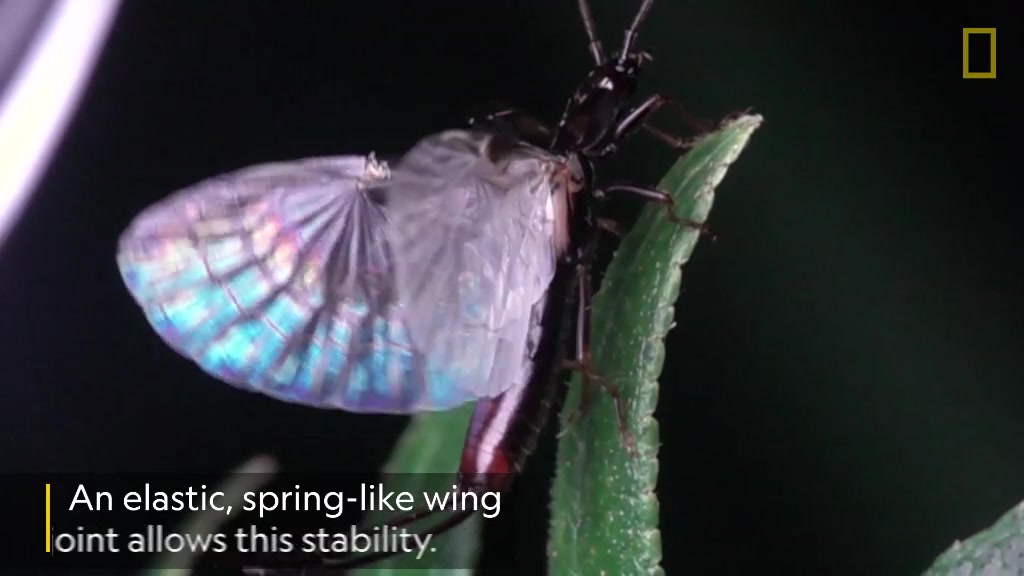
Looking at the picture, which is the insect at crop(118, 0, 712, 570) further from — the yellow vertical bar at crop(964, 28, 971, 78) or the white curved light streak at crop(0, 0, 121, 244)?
the yellow vertical bar at crop(964, 28, 971, 78)

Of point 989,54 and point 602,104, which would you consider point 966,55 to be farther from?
point 602,104

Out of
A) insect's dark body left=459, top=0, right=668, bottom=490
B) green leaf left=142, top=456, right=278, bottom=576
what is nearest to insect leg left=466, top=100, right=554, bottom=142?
insect's dark body left=459, top=0, right=668, bottom=490

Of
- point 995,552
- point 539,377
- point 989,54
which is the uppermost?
point 989,54

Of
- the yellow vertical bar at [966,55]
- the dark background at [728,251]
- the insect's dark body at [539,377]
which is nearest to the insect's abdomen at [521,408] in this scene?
the insect's dark body at [539,377]

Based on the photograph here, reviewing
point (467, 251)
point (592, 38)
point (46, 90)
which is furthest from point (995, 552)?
point (46, 90)

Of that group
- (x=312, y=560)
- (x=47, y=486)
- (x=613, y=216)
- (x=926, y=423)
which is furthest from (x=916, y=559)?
(x=47, y=486)

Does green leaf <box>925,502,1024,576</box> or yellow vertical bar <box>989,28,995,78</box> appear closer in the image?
green leaf <box>925,502,1024,576</box>

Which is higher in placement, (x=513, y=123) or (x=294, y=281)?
(x=513, y=123)
